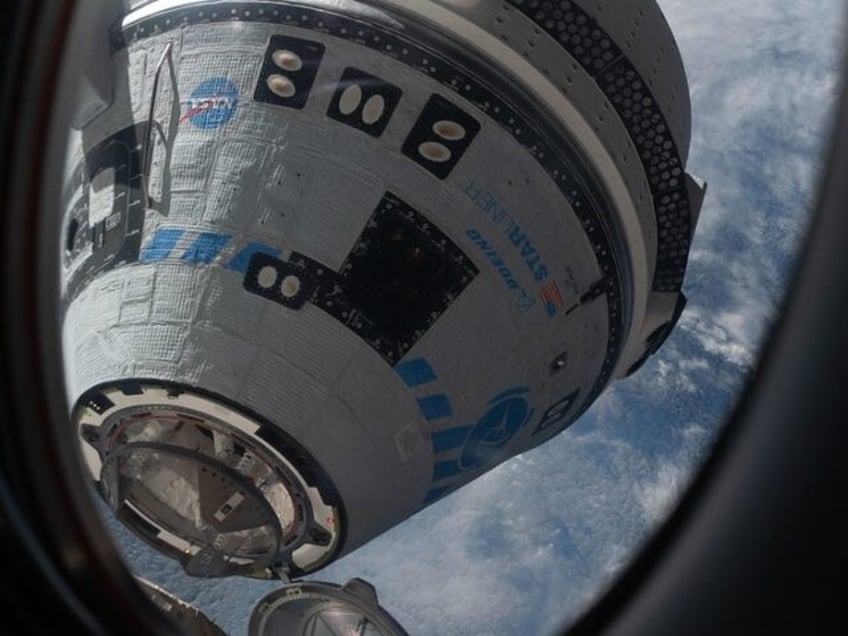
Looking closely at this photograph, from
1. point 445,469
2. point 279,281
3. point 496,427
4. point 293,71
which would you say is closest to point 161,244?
point 279,281

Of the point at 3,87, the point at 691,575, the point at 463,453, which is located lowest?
the point at 463,453

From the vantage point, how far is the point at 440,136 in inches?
205

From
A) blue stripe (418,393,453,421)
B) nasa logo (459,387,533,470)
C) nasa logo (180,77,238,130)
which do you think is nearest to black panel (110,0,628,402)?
nasa logo (180,77,238,130)

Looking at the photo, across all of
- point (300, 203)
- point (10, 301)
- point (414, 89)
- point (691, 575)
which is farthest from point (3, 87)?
point (414, 89)

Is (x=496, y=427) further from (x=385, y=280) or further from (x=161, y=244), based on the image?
(x=161, y=244)

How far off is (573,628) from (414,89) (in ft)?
12.9

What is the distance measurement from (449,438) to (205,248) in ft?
5.55

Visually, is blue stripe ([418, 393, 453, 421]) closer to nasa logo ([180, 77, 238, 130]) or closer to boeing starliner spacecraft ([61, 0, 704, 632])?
boeing starliner spacecraft ([61, 0, 704, 632])

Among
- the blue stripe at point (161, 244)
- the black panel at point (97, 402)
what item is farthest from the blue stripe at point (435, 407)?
the black panel at point (97, 402)

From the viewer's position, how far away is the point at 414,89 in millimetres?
5219

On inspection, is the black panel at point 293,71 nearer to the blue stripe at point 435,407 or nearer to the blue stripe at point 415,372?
the blue stripe at point 415,372

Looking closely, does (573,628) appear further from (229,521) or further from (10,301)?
(229,521)

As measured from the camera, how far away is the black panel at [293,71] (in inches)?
205

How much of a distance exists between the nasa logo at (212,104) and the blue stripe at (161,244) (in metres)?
0.60
